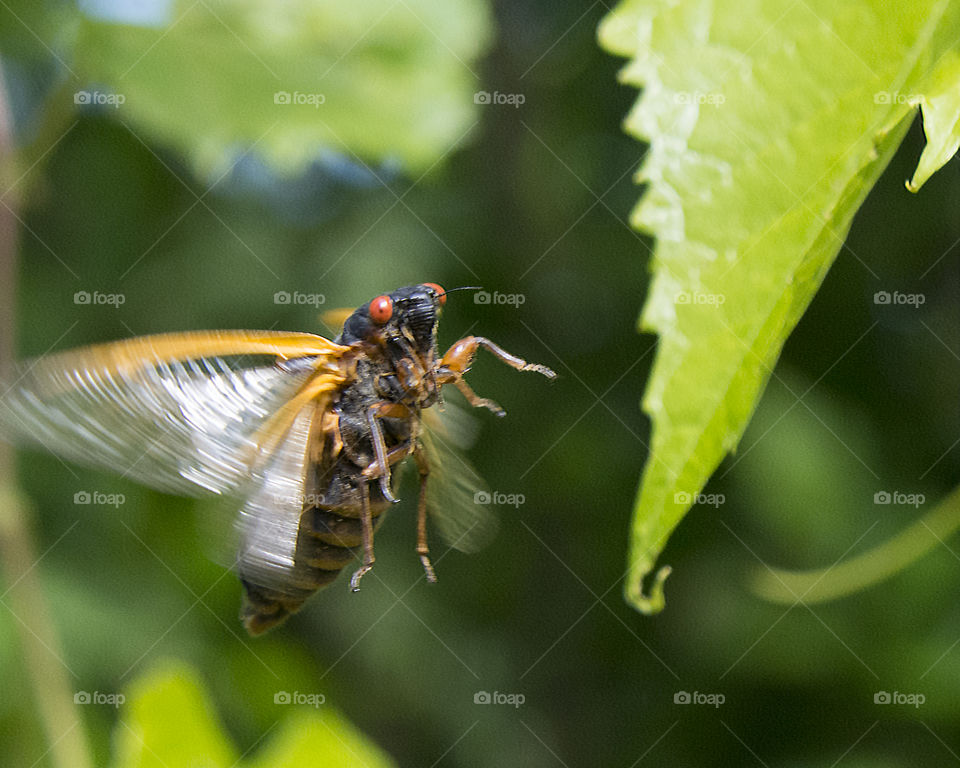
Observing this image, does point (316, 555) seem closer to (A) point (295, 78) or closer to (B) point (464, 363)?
(B) point (464, 363)

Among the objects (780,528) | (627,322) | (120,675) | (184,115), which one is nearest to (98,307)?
(184,115)
